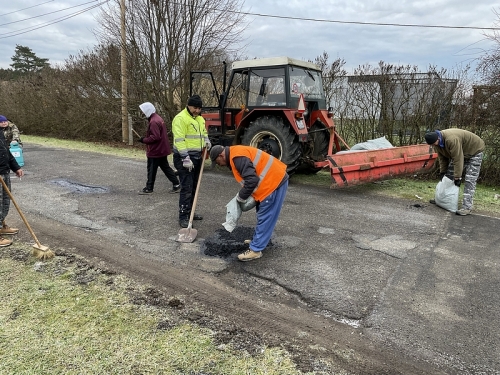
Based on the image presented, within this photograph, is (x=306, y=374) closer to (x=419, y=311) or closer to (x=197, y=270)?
(x=419, y=311)

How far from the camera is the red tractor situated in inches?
257

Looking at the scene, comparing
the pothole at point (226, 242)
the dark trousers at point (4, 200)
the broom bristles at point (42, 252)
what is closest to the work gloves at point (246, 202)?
the pothole at point (226, 242)

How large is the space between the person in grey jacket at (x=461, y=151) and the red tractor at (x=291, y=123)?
3.72ft

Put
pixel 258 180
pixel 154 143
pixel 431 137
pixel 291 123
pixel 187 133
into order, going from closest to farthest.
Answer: pixel 258 180
pixel 187 133
pixel 431 137
pixel 154 143
pixel 291 123

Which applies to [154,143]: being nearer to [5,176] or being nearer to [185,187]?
[185,187]

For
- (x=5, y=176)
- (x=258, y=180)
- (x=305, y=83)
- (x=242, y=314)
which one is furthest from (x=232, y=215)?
(x=305, y=83)

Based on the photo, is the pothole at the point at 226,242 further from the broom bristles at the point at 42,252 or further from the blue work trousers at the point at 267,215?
the broom bristles at the point at 42,252

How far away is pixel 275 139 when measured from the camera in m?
7.04

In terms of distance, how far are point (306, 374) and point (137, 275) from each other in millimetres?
1936

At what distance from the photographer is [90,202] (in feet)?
19.8

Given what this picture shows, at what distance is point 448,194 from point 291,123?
9.51 ft

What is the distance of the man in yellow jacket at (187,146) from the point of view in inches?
189

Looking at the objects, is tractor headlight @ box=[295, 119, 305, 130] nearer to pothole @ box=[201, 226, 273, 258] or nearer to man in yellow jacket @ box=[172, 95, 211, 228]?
man in yellow jacket @ box=[172, 95, 211, 228]

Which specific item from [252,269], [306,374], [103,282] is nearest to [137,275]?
[103,282]
